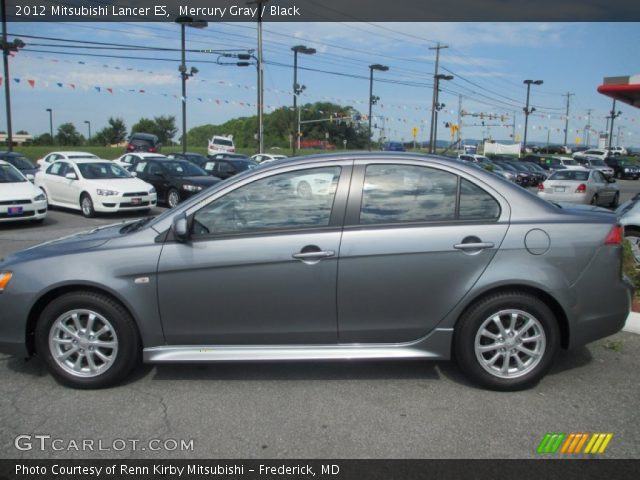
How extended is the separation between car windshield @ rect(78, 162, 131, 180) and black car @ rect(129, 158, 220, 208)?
1.66 meters

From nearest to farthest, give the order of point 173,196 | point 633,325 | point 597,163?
point 633,325 → point 173,196 → point 597,163

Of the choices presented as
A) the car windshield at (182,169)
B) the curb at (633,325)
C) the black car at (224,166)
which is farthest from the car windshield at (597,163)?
the curb at (633,325)

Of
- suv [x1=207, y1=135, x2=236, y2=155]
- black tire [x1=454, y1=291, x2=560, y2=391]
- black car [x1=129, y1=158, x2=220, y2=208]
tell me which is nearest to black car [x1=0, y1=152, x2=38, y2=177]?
black car [x1=129, y1=158, x2=220, y2=208]

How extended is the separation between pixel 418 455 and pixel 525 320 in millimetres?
1326

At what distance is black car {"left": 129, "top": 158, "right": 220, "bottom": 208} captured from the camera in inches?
645

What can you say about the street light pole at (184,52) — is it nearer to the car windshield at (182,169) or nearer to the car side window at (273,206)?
the car windshield at (182,169)

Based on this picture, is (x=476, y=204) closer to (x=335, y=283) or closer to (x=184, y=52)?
(x=335, y=283)

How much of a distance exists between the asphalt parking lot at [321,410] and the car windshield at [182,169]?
13.1 meters

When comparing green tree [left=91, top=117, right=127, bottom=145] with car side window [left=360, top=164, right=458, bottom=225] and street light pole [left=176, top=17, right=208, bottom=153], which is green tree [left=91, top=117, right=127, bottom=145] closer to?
street light pole [left=176, top=17, right=208, bottom=153]

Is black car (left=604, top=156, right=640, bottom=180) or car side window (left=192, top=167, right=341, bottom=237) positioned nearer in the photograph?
car side window (left=192, top=167, right=341, bottom=237)

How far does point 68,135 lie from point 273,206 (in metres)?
131

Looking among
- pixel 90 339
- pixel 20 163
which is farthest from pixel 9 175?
pixel 90 339
